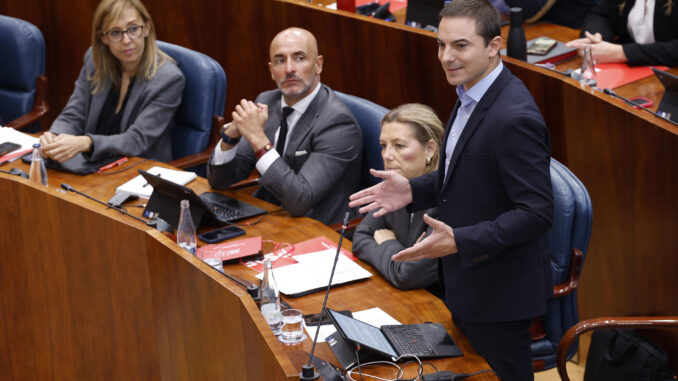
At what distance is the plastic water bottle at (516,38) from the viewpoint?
11.0 ft

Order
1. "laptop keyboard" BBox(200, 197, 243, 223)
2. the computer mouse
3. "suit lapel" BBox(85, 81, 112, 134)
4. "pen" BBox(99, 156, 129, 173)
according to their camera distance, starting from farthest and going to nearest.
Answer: "suit lapel" BBox(85, 81, 112, 134)
"pen" BBox(99, 156, 129, 173)
the computer mouse
"laptop keyboard" BBox(200, 197, 243, 223)

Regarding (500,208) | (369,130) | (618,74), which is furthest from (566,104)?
(500,208)

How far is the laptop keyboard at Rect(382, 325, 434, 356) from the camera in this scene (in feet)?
7.00

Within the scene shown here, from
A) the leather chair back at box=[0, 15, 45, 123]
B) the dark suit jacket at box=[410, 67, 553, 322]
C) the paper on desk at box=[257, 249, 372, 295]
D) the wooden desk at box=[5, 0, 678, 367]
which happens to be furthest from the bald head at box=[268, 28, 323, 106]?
the leather chair back at box=[0, 15, 45, 123]

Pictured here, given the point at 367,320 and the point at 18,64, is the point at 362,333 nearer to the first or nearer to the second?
the point at 367,320

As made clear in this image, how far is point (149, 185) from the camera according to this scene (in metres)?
3.27

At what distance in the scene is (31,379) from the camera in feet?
9.54

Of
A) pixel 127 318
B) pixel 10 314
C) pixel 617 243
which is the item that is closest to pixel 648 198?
pixel 617 243

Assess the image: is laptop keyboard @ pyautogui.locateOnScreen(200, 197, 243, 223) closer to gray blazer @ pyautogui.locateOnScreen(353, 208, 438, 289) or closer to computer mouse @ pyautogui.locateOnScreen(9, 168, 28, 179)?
gray blazer @ pyautogui.locateOnScreen(353, 208, 438, 289)

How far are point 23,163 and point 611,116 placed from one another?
2.23 meters

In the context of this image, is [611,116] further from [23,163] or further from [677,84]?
[23,163]

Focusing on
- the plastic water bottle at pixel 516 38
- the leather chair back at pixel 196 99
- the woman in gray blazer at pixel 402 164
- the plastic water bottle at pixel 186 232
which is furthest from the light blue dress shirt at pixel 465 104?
the leather chair back at pixel 196 99

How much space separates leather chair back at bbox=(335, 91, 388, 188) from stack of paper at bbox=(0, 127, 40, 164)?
1340 mm

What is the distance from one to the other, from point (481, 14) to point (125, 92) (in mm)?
2162
